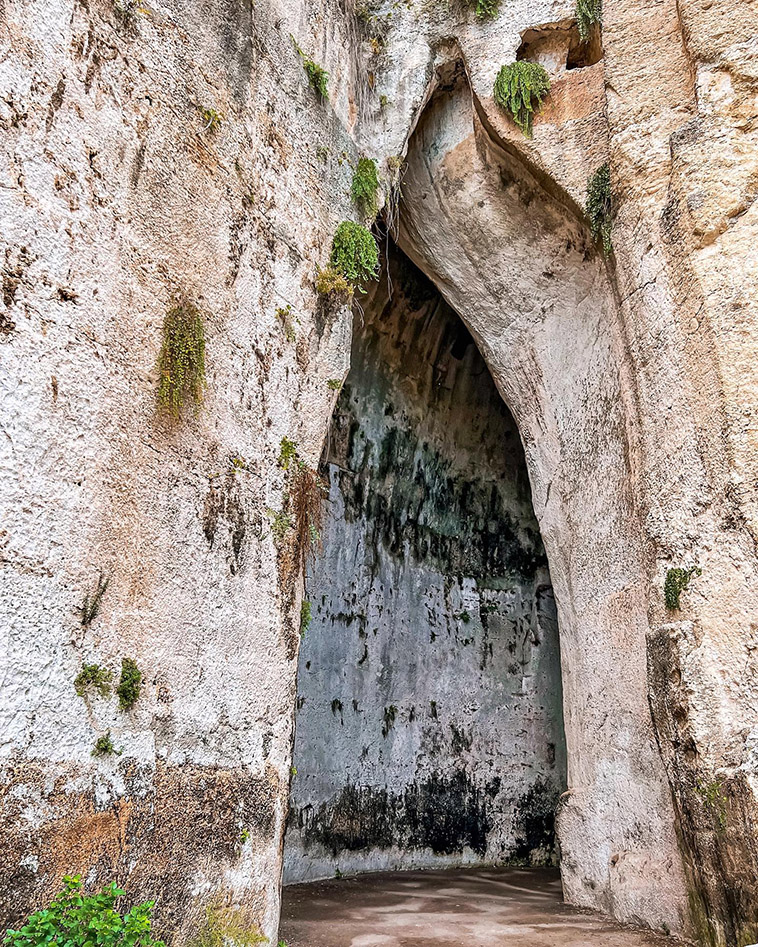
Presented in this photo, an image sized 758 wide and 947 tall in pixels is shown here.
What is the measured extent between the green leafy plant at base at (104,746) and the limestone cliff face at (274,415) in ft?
0.20

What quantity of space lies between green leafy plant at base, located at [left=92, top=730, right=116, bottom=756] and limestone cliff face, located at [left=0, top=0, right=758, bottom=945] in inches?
2.4

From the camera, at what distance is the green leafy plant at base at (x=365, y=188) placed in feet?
23.3

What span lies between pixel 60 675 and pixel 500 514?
32.2ft

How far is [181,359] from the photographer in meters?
4.83

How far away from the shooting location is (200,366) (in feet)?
16.4

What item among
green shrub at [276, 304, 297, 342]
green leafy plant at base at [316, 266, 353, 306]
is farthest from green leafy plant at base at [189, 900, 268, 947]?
green leafy plant at base at [316, 266, 353, 306]

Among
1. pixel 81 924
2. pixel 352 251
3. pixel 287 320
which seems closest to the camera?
pixel 81 924

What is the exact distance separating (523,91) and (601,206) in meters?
1.72

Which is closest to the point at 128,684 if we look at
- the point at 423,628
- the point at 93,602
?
the point at 93,602

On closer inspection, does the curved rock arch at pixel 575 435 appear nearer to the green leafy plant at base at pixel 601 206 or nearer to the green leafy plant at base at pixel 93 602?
the green leafy plant at base at pixel 601 206

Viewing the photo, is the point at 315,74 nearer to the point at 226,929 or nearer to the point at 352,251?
the point at 352,251

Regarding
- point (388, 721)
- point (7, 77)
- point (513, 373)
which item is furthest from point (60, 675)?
point (388, 721)

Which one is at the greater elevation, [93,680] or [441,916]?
[93,680]

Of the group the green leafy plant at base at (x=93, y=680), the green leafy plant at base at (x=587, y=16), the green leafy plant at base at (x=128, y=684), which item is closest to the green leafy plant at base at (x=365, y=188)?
the green leafy plant at base at (x=587, y=16)
